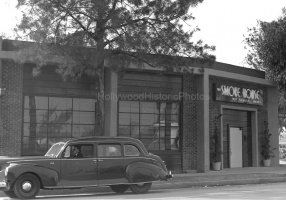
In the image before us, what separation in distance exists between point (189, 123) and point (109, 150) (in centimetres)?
955

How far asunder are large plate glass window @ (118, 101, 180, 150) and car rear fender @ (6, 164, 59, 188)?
8289 millimetres

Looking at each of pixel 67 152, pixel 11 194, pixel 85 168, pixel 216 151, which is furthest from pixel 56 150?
pixel 216 151

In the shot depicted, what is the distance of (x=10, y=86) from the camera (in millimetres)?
18391

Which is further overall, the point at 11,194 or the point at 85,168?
the point at 85,168

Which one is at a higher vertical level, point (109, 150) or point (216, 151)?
point (109, 150)

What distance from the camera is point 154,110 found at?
847 inches

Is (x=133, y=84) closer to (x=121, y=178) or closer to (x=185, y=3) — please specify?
(x=185, y=3)

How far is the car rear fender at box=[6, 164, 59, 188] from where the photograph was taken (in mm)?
11883

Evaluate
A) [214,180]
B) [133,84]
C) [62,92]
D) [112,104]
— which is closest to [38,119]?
[62,92]

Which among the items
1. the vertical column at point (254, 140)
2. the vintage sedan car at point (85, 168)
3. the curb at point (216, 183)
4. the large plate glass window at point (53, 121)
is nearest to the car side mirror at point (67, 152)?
the vintage sedan car at point (85, 168)

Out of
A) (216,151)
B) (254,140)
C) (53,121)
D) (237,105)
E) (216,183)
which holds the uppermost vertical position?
(237,105)

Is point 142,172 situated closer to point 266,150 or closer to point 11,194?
point 11,194

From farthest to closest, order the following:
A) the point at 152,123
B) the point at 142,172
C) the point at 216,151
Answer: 1. the point at 216,151
2. the point at 152,123
3. the point at 142,172

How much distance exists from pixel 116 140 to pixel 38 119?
6566mm
